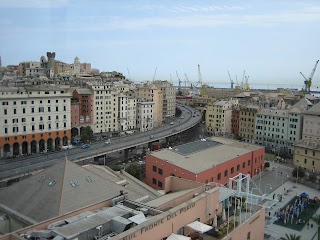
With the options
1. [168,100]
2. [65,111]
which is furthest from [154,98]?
[65,111]

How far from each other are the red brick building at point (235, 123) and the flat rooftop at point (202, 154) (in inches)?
435

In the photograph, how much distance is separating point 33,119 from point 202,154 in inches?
499

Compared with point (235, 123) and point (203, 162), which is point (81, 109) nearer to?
point (235, 123)

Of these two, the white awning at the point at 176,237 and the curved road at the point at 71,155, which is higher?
the white awning at the point at 176,237

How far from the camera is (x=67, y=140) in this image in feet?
88.2

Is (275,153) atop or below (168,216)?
below

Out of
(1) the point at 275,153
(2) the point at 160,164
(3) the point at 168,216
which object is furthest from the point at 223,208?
(1) the point at 275,153

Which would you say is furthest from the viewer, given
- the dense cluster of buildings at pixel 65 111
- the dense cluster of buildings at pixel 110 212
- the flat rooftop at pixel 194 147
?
the dense cluster of buildings at pixel 65 111

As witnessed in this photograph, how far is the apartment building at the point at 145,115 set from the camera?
115 feet

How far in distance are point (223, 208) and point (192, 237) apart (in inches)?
68.9

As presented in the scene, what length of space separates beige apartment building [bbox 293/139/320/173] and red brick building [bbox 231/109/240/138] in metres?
10.0

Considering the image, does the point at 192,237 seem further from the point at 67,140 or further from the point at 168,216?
the point at 67,140

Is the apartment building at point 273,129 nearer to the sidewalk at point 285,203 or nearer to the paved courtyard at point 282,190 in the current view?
the paved courtyard at point 282,190

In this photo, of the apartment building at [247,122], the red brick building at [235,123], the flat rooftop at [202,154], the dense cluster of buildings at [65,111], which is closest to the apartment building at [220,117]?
the red brick building at [235,123]
